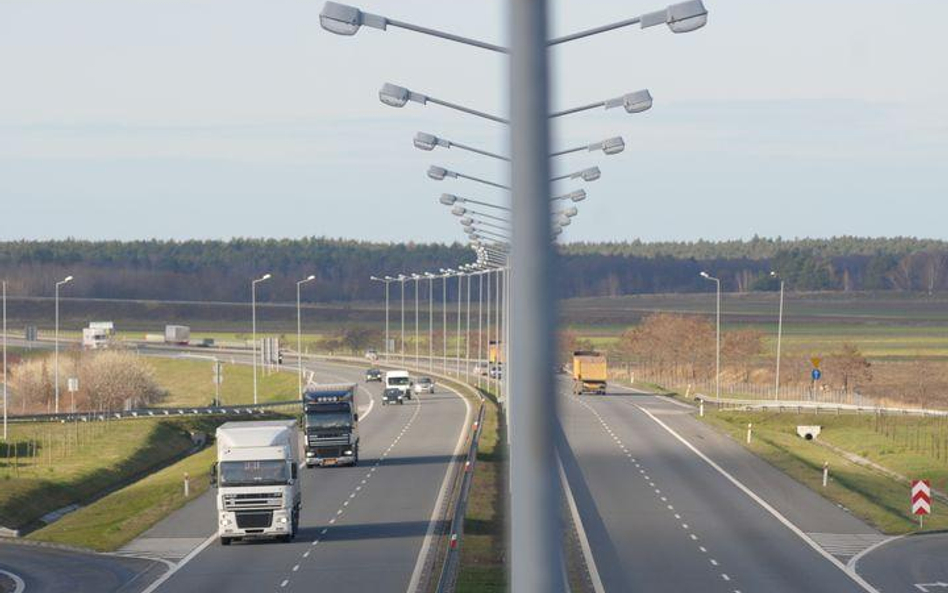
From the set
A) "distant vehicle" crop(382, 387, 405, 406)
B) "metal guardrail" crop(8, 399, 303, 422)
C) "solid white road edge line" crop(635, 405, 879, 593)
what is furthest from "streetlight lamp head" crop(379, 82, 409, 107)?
"distant vehicle" crop(382, 387, 405, 406)

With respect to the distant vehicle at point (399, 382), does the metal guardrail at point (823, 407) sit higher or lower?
lower

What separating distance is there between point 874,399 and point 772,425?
80.4ft

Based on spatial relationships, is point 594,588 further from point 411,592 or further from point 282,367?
point 282,367

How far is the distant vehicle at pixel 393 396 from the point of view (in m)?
119

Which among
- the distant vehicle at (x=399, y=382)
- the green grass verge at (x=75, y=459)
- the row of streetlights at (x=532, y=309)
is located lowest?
the green grass verge at (x=75, y=459)

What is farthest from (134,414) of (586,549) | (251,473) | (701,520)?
(586,549)

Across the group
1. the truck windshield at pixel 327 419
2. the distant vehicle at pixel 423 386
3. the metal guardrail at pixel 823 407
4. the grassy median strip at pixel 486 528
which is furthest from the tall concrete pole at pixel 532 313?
the distant vehicle at pixel 423 386

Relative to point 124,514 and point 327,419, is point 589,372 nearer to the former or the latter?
point 327,419

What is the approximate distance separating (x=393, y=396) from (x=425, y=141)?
273 ft

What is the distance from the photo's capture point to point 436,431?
302 ft

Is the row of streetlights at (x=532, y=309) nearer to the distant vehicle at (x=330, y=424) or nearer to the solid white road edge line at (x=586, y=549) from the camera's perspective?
the solid white road edge line at (x=586, y=549)

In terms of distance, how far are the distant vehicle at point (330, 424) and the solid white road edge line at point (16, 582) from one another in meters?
21.7

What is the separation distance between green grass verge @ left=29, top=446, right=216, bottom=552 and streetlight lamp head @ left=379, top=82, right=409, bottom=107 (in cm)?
2566

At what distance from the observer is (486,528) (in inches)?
1970
